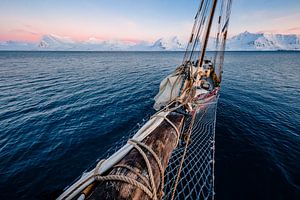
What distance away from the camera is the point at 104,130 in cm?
1071

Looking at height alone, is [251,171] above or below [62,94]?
below

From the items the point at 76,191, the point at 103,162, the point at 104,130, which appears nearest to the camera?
the point at 76,191

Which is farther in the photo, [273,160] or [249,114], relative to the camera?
[249,114]

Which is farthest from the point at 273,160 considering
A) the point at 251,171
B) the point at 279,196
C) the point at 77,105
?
the point at 77,105

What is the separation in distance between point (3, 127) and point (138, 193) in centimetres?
1494

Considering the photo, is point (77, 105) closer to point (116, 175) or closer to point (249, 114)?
point (116, 175)

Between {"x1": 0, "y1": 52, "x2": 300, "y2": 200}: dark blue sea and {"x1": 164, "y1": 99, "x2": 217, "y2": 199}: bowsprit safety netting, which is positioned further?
{"x1": 0, "y1": 52, "x2": 300, "y2": 200}: dark blue sea

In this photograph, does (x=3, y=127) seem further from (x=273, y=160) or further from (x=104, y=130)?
(x=273, y=160)

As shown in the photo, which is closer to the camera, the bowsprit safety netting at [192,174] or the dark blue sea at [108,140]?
the bowsprit safety netting at [192,174]

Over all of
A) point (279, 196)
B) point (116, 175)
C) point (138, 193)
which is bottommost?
point (279, 196)

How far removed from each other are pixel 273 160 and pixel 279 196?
2.50 metres

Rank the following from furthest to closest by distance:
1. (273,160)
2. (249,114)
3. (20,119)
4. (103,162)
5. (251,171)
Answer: (249,114), (20,119), (273,160), (251,171), (103,162)

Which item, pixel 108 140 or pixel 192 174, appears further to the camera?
pixel 108 140

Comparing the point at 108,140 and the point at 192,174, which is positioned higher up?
the point at 108,140
